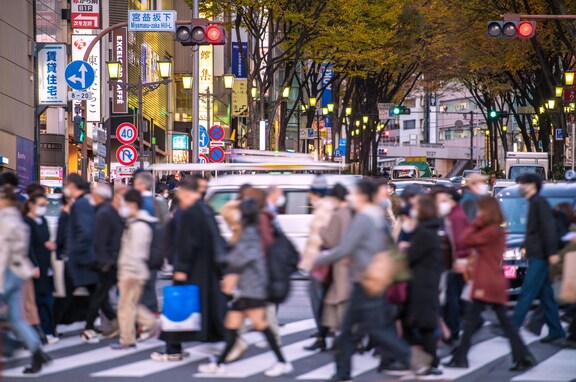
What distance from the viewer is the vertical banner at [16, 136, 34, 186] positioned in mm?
36031

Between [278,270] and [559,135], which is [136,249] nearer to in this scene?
[278,270]

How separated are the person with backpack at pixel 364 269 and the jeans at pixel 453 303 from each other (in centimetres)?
300

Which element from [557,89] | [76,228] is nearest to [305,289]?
[76,228]

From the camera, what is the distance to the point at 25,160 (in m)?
37.2

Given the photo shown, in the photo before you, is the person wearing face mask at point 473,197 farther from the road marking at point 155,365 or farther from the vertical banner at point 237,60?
the vertical banner at point 237,60

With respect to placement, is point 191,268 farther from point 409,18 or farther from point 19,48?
point 409,18

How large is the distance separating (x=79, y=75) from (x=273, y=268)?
632 inches

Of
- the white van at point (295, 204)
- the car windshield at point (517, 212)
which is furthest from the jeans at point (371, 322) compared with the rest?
the white van at point (295, 204)

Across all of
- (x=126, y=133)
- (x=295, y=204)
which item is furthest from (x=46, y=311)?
(x=126, y=133)

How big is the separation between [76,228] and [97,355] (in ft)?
4.84

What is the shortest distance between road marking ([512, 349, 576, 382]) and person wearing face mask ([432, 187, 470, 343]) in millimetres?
1259

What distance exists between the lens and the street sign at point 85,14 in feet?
132

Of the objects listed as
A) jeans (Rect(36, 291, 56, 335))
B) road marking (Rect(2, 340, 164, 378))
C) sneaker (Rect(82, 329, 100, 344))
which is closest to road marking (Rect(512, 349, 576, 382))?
road marking (Rect(2, 340, 164, 378))

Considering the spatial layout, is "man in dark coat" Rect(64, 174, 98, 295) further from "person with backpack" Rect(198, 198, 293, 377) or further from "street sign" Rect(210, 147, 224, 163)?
"street sign" Rect(210, 147, 224, 163)
